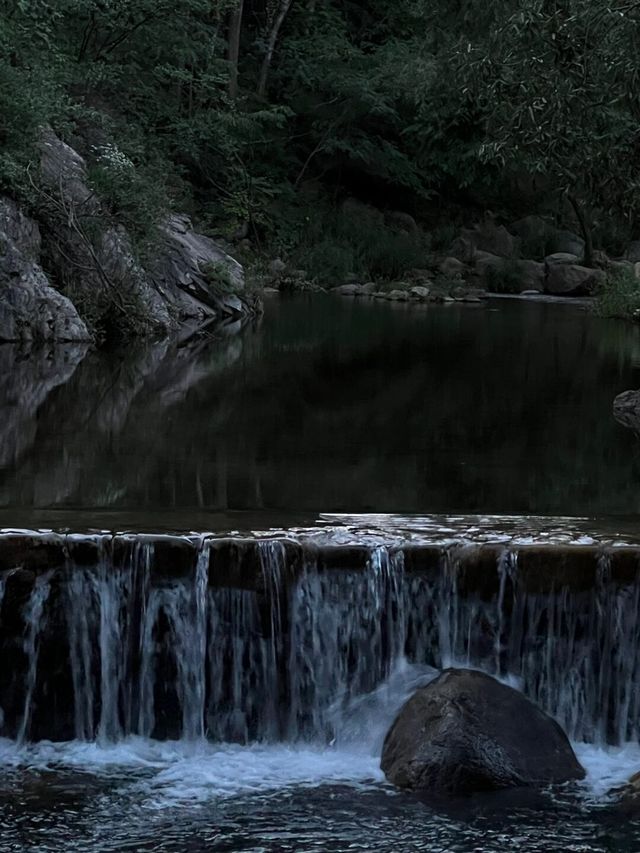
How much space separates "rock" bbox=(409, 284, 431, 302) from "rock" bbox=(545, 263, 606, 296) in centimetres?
325

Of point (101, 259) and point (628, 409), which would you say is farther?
point (101, 259)

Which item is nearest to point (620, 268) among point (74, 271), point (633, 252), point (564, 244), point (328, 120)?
point (633, 252)

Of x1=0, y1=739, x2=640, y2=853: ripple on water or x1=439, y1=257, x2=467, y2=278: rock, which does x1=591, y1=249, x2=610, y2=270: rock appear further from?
x1=0, y1=739, x2=640, y2=853: ripple on water

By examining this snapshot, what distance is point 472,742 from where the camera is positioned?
6168mm

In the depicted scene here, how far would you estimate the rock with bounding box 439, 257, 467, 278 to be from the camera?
32.8m

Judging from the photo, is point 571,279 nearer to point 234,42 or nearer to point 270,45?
point 234,42

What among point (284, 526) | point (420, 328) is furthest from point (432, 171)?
point (284, 526)

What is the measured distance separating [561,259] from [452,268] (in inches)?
105

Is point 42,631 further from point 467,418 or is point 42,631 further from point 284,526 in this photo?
point 467,418

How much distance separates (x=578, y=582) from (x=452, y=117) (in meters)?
27.8

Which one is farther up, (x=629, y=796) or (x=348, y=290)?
(x=348, y=290)

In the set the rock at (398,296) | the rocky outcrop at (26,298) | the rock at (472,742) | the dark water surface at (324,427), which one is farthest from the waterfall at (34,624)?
the rock at (398,296)

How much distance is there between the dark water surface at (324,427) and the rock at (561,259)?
42.9ft

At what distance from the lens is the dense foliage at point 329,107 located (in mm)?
14031
